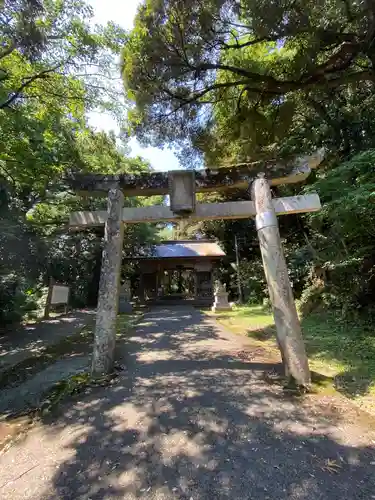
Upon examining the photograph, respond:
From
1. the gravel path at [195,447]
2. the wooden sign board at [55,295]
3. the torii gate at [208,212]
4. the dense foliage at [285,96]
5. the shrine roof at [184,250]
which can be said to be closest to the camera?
the gravel path at [195,447]

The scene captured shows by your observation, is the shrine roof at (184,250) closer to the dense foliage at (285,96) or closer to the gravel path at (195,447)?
the dense foliage at (285,96)

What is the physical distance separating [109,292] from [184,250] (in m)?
13.2

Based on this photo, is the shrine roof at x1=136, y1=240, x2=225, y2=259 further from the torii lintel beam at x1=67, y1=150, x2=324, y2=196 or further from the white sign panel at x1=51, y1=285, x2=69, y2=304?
the torii lintel beam at x1=67, y1=150, x2=324, y2=196

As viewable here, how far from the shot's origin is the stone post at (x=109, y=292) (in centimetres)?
465

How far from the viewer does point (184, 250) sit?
58.9ft

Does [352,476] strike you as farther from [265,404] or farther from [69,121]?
[69,121]

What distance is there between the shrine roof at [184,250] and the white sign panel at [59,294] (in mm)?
5655

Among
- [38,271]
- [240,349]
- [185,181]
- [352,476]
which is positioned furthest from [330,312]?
[38,271]

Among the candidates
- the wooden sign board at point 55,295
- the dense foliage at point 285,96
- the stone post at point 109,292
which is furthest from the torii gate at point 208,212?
the wooden sign board at point 55,295

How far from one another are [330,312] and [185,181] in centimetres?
619

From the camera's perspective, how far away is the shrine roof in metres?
17.2

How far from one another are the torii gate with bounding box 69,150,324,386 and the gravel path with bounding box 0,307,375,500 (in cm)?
80

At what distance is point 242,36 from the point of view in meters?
7.47

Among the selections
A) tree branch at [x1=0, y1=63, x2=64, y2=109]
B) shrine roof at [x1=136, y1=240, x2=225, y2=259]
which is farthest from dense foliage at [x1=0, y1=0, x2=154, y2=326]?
shrine roof at [x1=136, y1=240, x2=225, y2=259]
